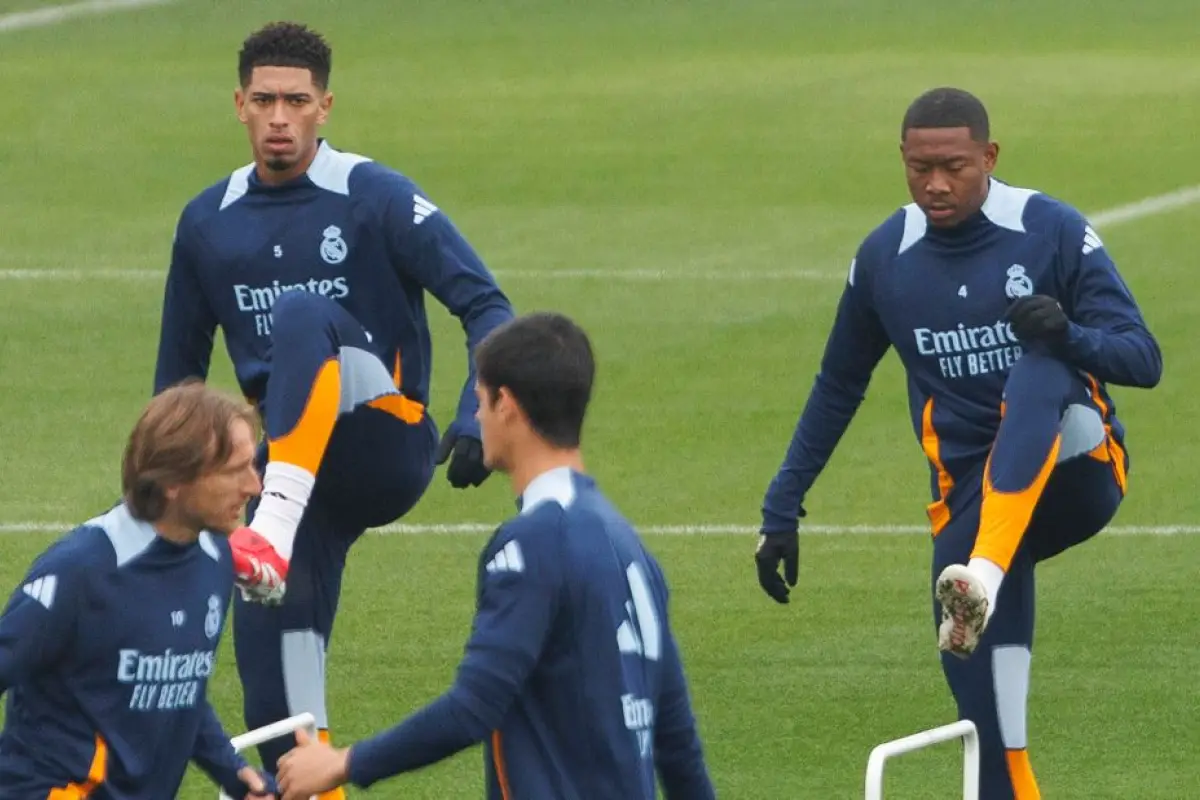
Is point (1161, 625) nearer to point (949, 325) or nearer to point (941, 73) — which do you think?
point (949, 325)

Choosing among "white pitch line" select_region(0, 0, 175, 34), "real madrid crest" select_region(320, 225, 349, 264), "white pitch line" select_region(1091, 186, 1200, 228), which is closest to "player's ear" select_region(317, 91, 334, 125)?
"real madrid crest" select_region(320, 225, 349, 264)

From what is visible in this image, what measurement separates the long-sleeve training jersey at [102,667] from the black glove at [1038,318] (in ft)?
7.01

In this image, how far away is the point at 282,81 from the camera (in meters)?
7.07

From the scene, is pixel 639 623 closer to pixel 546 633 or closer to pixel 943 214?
pixel 546 633

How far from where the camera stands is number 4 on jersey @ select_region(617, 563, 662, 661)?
4828 millimetres

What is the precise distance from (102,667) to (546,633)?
1010 mm

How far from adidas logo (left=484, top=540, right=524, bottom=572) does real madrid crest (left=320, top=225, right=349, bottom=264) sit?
2402 millimetres

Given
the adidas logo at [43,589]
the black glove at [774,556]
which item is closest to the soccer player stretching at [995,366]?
the black glove at [774,556]

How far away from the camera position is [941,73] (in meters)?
24.7

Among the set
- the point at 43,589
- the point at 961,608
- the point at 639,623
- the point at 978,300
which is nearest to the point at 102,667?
the point at 43,589

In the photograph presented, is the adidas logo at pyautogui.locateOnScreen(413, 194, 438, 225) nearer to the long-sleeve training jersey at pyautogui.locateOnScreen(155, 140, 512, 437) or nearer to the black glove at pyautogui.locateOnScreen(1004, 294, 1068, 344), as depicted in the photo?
the long-sleeve training jersey at pyautogui.locateOnScreen(155, 140, 512, 437)

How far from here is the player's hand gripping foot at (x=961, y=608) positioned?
6355 millimetres

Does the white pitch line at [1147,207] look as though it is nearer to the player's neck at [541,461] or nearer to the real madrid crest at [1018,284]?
the real madrid crest at [1018,284]

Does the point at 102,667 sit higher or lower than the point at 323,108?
lower
